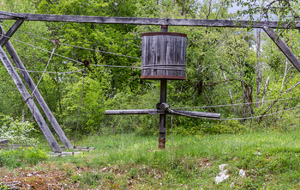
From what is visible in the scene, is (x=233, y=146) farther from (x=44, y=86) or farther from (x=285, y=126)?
(x=44, y=86)

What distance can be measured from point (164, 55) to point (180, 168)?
2.84m

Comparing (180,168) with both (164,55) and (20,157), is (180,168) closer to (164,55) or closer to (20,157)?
(164,55)

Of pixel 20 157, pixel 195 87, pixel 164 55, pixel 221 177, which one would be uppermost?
pixel 164 55

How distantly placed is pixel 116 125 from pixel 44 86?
4205 millimetres

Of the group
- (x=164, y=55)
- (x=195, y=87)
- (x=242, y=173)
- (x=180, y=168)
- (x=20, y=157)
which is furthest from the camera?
(x=195, y=87)

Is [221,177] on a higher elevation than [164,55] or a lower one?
lower

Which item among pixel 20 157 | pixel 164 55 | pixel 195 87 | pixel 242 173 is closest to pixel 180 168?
pixel 242 173

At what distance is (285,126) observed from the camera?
11.7m

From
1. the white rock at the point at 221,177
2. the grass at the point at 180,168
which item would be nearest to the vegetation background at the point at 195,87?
the grass at the point at 180,168

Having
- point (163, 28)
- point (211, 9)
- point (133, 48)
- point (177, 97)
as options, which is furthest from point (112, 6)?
point (163, 28)

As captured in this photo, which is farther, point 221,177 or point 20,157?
point 20,157

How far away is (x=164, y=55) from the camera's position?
8.05 meters

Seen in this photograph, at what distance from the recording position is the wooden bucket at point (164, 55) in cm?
803

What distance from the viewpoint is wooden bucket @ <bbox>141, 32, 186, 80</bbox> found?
8.03 metres
